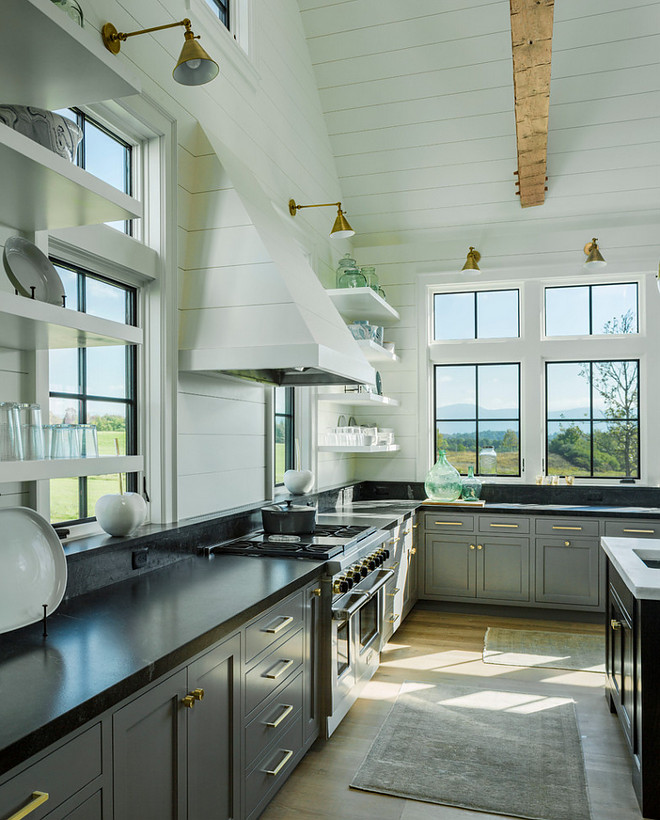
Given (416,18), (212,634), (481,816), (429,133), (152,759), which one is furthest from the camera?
(429,133)

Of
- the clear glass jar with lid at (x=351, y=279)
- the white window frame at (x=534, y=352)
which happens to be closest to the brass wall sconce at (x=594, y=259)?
the white window frame at (x=534, y=352)

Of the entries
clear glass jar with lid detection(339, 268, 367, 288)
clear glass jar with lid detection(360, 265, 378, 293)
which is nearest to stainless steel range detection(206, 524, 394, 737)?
clear glass jar with lid detection(339, 268, 367, 288)

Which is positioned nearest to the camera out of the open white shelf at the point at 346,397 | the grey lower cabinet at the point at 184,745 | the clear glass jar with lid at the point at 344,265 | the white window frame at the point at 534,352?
the grey lower cabinet at the point at 184,745

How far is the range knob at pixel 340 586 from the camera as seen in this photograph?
2911 millimetres

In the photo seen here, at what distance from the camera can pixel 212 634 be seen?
188 cm

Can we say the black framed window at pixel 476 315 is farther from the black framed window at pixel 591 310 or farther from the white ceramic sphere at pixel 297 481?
the white ceramic sphere at pixel 297 481

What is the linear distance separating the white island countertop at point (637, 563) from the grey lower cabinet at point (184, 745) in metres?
1.48

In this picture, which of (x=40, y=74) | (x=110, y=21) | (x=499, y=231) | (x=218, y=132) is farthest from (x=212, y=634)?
(x=499, y=231)

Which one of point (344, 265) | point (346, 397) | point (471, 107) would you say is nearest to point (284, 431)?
point (346, 397)

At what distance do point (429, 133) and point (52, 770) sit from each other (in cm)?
479

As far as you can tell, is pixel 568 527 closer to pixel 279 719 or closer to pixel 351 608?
pixel 351 608

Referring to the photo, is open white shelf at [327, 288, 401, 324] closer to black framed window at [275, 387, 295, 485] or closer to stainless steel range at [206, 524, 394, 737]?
black framed window at [275, 387, 295, 485]

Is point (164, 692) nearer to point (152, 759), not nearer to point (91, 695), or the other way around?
point (152, 759)

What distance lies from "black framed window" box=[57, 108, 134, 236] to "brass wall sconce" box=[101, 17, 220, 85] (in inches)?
11.6
